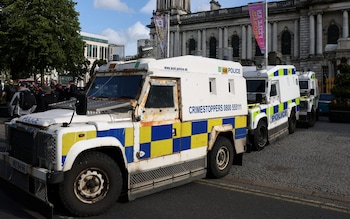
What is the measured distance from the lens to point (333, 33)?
55625 millimetres

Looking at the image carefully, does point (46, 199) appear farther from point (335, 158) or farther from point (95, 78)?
point (335, 158)

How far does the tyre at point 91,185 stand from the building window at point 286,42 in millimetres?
61444

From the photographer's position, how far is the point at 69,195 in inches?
178

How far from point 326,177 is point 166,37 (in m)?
24.5

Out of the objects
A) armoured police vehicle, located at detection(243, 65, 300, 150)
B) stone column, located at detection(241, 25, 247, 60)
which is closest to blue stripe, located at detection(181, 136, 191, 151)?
armoured police vehicle, located at detection(243, 65, 300, 150)

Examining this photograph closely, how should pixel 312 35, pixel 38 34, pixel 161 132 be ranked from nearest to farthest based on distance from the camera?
pixel 161 132 → pixel 38 34 → pixel 312 35

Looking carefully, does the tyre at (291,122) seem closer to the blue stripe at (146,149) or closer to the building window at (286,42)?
the blue stripe at (146,149)

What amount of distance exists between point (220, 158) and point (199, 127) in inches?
45.4

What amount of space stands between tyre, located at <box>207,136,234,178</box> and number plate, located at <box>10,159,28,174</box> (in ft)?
11.5

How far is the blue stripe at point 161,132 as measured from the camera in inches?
217

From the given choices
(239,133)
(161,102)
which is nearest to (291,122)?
(239,133)

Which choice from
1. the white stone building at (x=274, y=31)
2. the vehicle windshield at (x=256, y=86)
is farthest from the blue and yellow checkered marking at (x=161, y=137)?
the white stone building at (x=274, y=31)

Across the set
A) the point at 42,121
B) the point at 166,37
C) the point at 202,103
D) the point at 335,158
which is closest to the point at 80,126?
the point at 42,121

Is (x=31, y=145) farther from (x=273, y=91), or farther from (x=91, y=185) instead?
(x=273, y=91)
